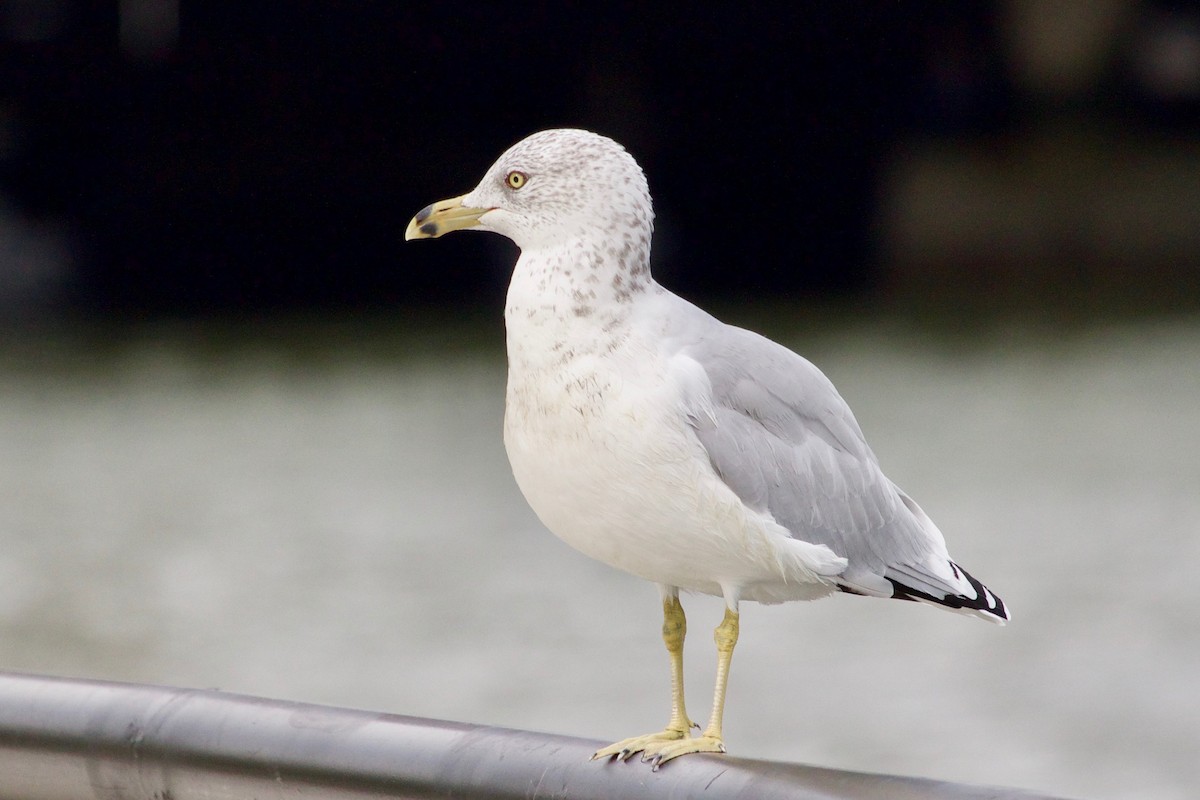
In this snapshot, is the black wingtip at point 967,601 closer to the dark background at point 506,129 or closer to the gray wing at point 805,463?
the gray wing at point 805,463

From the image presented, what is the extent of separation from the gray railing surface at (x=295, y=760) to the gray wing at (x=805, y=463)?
19.4 inches

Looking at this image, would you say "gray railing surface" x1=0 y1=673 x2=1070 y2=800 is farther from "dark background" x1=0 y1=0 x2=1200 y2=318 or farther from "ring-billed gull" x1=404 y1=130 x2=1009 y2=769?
"dark background" x1=0 y1=0 x2=1200 y2=318

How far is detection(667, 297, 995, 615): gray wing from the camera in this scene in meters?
2.00

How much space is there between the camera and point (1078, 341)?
1527 cm

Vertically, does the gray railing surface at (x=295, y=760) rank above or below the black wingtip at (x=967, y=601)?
above

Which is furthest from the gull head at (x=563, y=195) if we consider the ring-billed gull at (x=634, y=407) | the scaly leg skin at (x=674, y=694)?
the scaly leg skin at (x=674, y=694)

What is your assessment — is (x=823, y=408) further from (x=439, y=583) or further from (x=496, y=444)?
(x=496, y=444)

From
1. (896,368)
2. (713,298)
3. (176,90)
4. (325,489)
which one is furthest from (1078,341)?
(176,90)

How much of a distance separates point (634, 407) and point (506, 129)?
14.6 meters

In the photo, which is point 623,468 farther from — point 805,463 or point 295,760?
point 295,760

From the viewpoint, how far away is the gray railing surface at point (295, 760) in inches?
59.1

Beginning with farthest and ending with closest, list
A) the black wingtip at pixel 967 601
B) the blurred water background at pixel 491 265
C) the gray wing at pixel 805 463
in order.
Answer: the blurred water background at pixel 491 265 < the black wingtip at pixel 967 601 < the gray wing at pixel 805 463

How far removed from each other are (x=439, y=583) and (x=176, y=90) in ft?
29.3

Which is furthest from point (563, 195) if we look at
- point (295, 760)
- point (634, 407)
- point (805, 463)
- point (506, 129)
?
point (506, 129)
